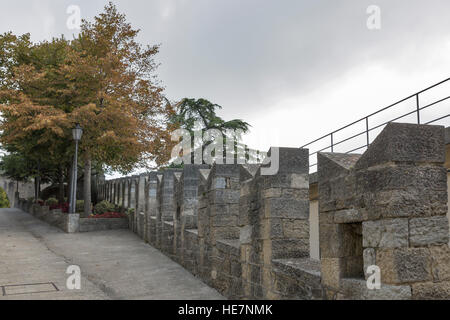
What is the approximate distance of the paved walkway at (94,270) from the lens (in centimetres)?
710

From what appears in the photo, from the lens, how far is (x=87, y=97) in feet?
54.8

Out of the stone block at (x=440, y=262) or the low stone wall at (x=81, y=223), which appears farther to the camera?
the low stone wall at (x=81, y=223)

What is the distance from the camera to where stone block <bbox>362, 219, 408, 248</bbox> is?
138 inches

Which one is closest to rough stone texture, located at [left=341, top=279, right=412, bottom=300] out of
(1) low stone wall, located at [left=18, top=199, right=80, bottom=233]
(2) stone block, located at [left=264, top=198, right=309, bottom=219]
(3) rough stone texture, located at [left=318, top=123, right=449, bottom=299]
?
(3) rough stone texture, located at [left=318, top=123, right=449, bottom=299]

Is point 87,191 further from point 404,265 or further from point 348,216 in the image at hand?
point 404,265

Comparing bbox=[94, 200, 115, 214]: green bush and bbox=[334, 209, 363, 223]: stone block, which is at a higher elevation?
bbox=[334, 209, 363, 223]: stone block

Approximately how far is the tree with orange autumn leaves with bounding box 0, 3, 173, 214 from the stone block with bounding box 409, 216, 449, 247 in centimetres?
1331

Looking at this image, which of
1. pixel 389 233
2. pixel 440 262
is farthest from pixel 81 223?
pixel 440 262

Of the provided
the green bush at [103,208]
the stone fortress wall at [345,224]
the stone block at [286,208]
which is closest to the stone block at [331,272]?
the stone fortress wall at [345,224]

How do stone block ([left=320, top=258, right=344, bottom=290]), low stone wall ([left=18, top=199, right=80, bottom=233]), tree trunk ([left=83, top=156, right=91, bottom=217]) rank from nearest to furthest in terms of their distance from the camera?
stone block ([left=320, top=258, right=344, bottom=290]) < low stone wall ([left=18, top=199, right=80, bottom=233]) < tree trunk ([left=83, top=156, right=91, bottom=217])

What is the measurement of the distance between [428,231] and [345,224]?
2.48ft

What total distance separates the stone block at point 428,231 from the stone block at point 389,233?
6 cm

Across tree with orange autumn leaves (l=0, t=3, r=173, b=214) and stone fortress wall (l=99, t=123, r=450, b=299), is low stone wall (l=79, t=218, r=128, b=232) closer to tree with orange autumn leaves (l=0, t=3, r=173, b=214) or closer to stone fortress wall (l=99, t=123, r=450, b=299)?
tree with orange autumn leaves (l=0, t=3, r=173, b=214)

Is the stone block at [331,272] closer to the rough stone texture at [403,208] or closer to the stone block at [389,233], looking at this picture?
the rough stone texture at [403,208]
